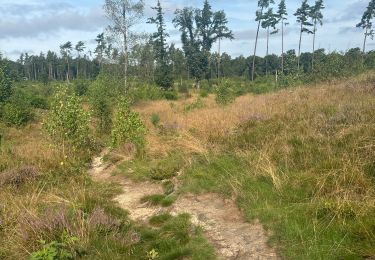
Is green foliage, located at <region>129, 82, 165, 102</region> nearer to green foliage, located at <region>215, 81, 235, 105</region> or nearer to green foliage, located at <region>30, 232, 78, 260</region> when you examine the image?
green foliage, located at <region>215, 81, 235, 105</region>

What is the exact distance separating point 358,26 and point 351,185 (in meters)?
56.6

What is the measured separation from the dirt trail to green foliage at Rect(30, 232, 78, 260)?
1.39 metres

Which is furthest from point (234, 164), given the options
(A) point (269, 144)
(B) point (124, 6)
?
(B) point (124, 6)

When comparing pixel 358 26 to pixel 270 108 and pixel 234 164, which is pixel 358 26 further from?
pixel 234 164

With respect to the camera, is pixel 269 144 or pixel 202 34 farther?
pixel 202 34

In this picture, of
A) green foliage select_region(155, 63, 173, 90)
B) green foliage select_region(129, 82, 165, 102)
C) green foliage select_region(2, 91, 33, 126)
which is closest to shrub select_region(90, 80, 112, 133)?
green foliage select_region(2, 91, 33, 126)

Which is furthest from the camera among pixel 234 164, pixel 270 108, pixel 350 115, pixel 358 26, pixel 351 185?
pixel 358 26

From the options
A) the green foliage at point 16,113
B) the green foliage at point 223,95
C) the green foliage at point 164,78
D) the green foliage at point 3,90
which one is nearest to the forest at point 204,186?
the green foliage at point 16,113

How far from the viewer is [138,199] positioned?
648 cm

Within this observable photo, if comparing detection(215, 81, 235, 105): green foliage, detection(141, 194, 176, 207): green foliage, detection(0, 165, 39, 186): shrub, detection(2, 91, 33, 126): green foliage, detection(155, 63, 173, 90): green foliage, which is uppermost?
detection(155, 63, 173, 90): green foliage

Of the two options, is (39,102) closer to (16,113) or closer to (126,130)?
(16,113)

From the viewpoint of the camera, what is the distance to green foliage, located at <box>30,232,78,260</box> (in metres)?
3.89

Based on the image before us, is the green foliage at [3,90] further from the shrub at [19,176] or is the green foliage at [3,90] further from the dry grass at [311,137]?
the shrub at [19,176]

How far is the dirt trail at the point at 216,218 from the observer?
13.5 feet
